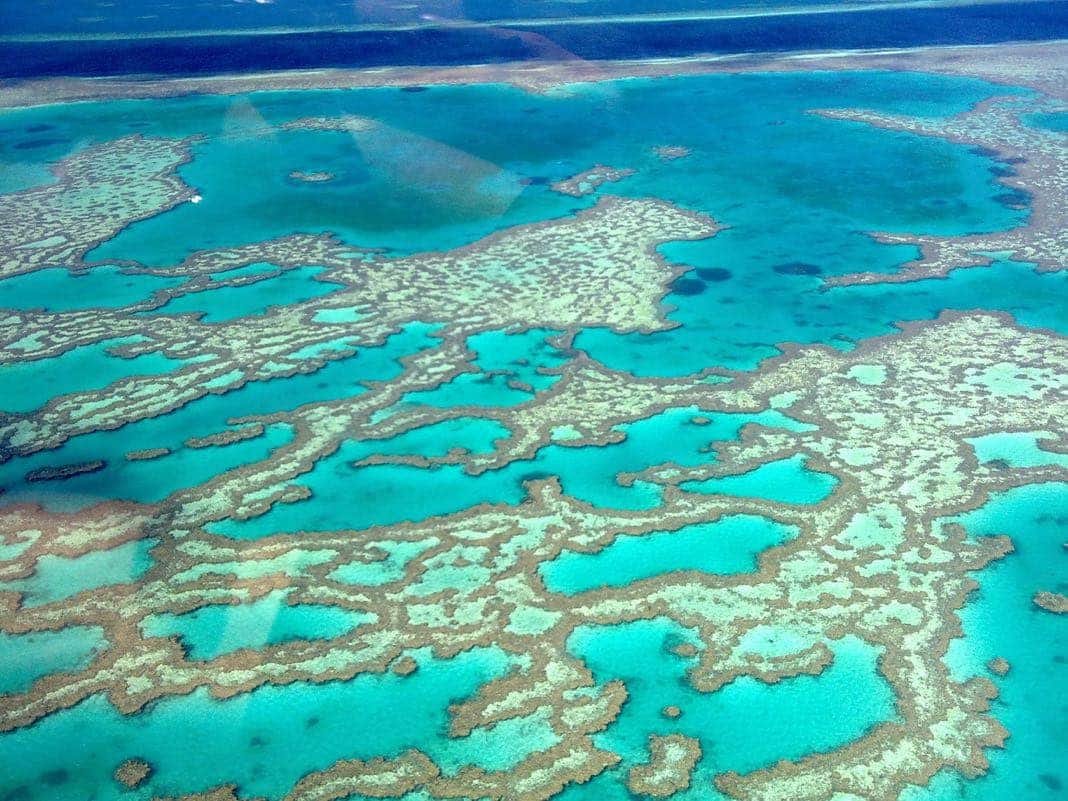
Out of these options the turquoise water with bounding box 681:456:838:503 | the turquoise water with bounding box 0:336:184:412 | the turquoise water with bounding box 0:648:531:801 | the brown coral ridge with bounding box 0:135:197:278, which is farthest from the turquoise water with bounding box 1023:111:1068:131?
the turquoise water with bounding box 0:648:531:801

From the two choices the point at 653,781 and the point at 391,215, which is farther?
the point at 391,215

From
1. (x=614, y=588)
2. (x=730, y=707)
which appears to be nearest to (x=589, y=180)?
(x=614, y=588)

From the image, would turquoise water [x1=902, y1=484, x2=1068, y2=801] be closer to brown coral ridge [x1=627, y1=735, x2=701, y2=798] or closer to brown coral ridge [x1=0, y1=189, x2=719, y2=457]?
brown coral ridge [x1=627, y1=735, x2=701, y2=798]

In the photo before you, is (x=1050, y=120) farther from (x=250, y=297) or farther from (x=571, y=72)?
(x=250, y=297)

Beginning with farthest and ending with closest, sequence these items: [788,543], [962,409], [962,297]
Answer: [962,297] → [962,409] → [788,543]

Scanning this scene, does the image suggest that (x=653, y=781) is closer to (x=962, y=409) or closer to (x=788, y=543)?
(x=788, y=543)

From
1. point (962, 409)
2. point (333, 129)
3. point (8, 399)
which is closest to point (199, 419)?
point (8, 399)

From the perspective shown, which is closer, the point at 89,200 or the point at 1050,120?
the point at 89,200

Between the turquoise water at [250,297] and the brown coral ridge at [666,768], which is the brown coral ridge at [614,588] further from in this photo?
the turquoise water at [250,297]
